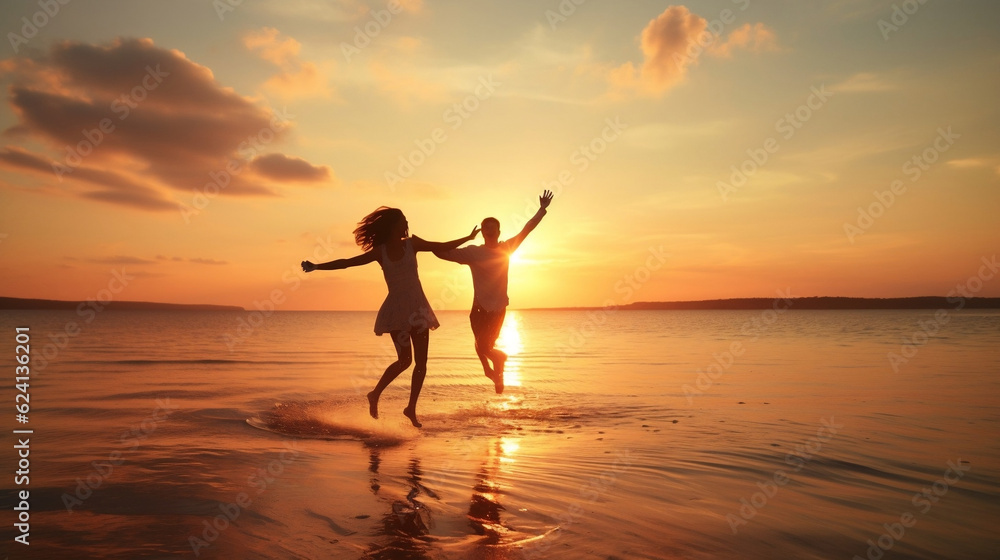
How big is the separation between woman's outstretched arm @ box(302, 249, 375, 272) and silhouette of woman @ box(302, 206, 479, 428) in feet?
0.05

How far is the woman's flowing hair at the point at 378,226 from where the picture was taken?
8.29 metres

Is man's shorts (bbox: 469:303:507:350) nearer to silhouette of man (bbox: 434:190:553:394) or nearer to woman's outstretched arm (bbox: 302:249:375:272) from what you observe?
silhouette of man (bbox: 434:190:553:394)

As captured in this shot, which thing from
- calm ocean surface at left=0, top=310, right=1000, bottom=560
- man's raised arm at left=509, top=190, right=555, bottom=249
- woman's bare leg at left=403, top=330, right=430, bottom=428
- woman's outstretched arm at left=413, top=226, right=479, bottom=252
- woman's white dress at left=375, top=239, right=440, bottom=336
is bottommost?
calm ocean surface at left=0, top=310, right=1000, bottom=560

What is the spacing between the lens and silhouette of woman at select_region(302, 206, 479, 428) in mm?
8328

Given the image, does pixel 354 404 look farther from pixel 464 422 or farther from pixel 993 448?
pixel 993 448

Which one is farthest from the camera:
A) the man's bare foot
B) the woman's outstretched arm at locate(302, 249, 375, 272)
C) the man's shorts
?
the man's shorts

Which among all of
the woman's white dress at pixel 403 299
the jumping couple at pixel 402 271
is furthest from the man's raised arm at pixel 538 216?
the woman's white dress at pixel 403 299

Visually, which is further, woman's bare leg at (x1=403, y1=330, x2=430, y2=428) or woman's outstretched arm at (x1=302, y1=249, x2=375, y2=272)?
woman's bare leg at (x1=403, y1=330, x2=430, y2=428)

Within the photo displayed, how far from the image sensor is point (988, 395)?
481 inches

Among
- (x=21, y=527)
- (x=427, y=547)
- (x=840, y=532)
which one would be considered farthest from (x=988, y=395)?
(x=21, y=527)

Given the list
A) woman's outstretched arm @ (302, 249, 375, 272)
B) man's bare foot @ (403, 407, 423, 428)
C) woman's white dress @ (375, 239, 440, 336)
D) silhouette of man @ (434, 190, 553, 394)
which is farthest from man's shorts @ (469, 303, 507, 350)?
woman's outstretched arm @ (302, 249, 375, 272)

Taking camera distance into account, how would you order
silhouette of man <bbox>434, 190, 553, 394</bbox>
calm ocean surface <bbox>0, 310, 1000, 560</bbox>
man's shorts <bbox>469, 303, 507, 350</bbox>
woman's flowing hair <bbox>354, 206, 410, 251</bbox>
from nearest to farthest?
calm ocean surface <bbox>0, 310, 1000, 560</bbox> < woman's flowing hair <bbox>354, 206, 410, 251</bbox> < silhouette of man <bbox>434, 190, 553, 394</bbox> < man's shorts <bbox>469, 303, 507, 350</bbox>

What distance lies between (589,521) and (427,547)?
1295 millimetres

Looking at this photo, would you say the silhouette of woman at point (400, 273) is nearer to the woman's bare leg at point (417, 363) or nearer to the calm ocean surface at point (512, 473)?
the woman's bare leg at point (417, 363)
